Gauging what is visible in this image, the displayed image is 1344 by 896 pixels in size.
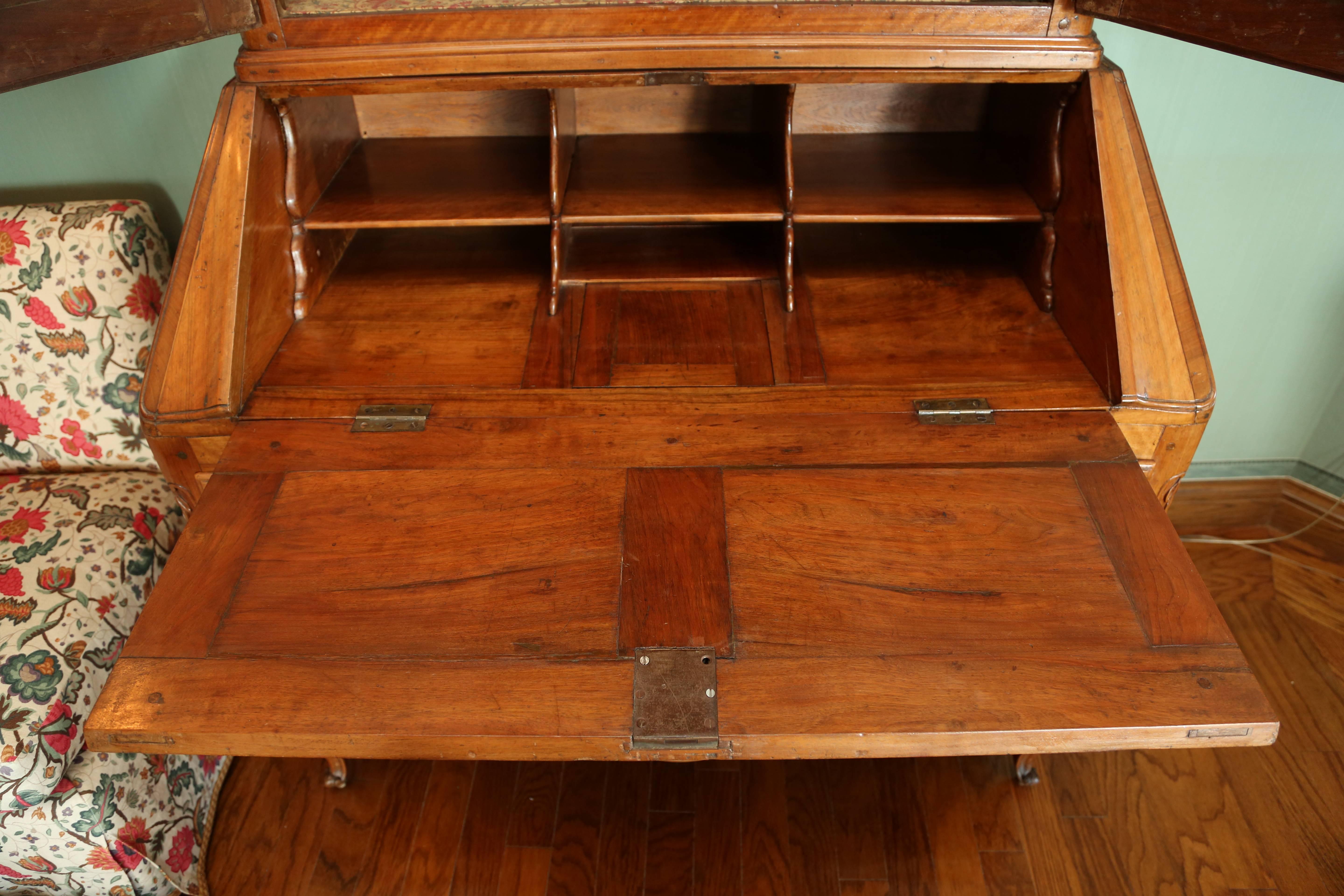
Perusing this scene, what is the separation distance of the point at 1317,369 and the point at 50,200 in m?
2.97

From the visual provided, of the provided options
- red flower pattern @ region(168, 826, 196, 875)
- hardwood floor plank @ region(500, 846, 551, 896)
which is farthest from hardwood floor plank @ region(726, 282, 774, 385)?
red flower pattern @ region(168, 826, 196, 875)

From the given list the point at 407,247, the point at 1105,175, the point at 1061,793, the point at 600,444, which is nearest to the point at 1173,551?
the point at 1105,175

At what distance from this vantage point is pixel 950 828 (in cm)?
175

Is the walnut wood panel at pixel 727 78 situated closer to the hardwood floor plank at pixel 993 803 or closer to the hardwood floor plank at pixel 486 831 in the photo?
the hardwood floor plank at pixel 993 803

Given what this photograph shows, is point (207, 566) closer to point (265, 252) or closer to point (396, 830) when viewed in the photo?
point (265, 252)

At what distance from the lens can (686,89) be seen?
1679mm

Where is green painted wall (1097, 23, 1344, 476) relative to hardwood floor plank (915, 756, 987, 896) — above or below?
above

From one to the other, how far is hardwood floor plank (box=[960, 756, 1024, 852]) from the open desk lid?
789 mm

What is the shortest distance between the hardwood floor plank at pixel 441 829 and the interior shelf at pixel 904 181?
Result: 1.33 meters

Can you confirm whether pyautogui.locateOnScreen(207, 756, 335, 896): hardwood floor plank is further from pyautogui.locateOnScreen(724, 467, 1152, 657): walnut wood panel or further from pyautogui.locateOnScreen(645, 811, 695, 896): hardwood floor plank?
pyautogui.locateOnScreen(724, 467, 1152, 657): walnut wood panel

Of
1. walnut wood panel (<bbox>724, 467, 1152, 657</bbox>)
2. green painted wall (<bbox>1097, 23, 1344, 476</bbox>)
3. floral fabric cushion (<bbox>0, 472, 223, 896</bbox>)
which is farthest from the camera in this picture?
green painted wall (<bbox>1097, 23, 1344, 476</bbox>)

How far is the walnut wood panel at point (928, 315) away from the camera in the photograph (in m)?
1.36

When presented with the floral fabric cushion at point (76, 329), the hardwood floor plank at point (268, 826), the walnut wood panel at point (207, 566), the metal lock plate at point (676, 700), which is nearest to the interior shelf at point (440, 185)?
the walnut wood panel at point (207, 566)

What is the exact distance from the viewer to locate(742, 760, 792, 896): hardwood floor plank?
167cm
